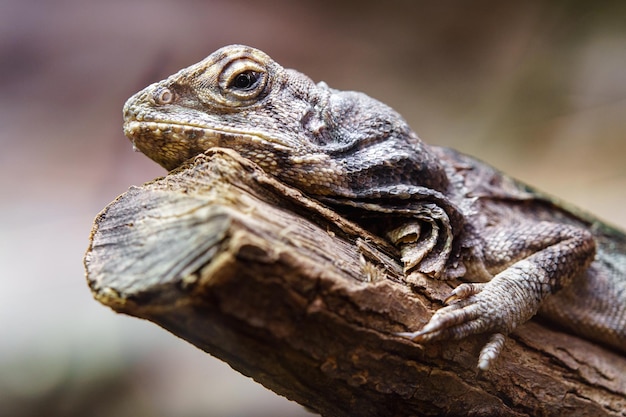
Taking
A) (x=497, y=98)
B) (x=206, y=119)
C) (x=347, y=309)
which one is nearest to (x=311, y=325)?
(x=347, y=309)

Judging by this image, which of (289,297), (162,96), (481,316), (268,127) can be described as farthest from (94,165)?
(481,316)

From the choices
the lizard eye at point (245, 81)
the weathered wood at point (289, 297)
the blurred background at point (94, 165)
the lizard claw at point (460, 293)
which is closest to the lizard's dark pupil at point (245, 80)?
the lizard eye at point (245, 81)

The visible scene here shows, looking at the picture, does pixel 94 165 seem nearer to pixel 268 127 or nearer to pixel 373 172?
pixel 268 127

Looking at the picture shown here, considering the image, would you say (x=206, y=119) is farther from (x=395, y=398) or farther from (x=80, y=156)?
(x=80, y=156)

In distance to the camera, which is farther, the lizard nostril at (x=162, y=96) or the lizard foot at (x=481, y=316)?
the lizard nostril at (x=162, y=96)

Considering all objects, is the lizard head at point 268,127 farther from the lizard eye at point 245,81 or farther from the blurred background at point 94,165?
the blurred background at point 94,165

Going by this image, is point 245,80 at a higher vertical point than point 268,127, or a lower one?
higher
